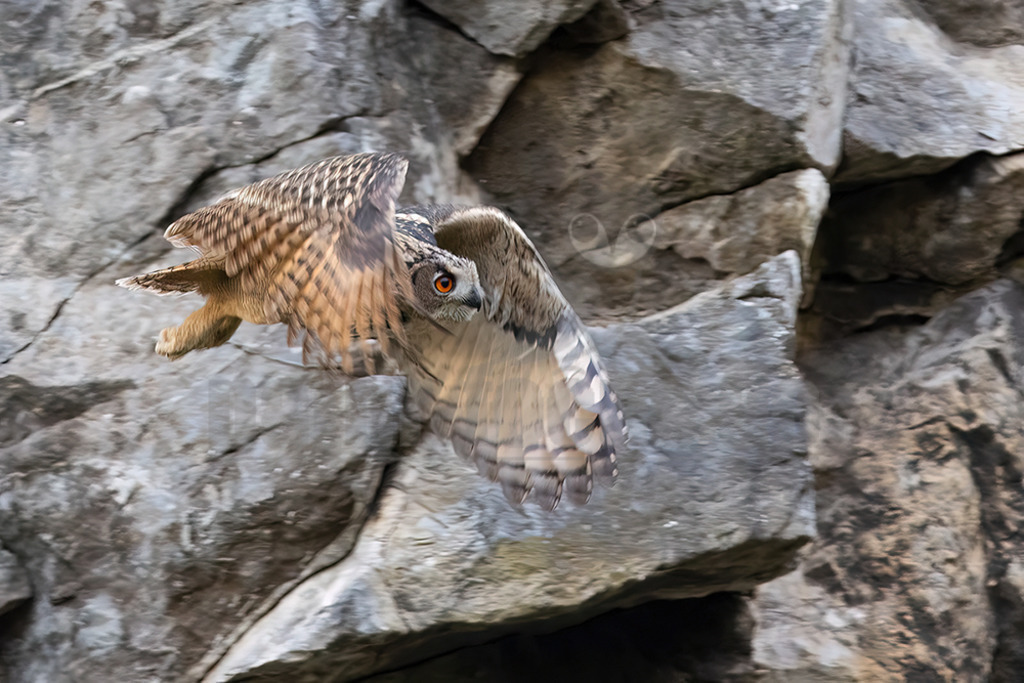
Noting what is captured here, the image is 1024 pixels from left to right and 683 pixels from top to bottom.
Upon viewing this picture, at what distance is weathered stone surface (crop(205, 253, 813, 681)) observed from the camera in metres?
2.43

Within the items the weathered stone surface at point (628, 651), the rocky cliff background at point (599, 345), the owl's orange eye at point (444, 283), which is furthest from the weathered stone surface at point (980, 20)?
the owl's orange eye at point (444, 283)

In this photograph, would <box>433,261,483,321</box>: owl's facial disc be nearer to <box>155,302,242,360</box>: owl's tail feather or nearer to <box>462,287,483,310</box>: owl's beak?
<box>462,287,483,310</box>: owl's beak

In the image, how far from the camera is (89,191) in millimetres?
2699

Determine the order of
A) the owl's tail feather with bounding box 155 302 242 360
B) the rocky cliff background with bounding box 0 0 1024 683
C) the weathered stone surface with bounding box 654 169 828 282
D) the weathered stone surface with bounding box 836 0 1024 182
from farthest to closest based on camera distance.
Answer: the weathered stone surface with bounding box 836 0 1024 182
the weathered stone surface with bounding box 654 169 828 282
the rocky cliff background with bounding box 0 0 1024 683
the owl's tail feather with bounding box 155 302 242 360

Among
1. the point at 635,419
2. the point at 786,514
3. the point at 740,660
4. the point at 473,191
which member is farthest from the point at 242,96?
the point at 740,660

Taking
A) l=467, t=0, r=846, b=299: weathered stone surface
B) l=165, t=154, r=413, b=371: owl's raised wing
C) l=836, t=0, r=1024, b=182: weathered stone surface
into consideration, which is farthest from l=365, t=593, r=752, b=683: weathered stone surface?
l=836, t=0, r=1024, b=182: weathered stone surface

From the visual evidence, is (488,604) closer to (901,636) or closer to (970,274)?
(901,636)

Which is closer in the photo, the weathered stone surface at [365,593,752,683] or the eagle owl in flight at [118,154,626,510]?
the eagle owl in flight at [118,154,626,510]

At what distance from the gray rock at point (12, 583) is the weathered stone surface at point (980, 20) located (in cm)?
411

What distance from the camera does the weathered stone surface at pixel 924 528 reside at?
3.01 metres

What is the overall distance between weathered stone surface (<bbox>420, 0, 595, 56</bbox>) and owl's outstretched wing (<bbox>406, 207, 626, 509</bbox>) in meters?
1.06

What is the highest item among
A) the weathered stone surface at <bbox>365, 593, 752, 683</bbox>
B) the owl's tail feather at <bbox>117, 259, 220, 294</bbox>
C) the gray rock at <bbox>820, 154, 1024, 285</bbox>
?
the owl's tail feather at <bbox>117, 259, 220, 294</bbox>

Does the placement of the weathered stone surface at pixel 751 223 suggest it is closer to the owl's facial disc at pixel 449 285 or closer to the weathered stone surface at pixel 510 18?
the weathered stone surface at pixel 510 18

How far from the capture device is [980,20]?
3.50m
